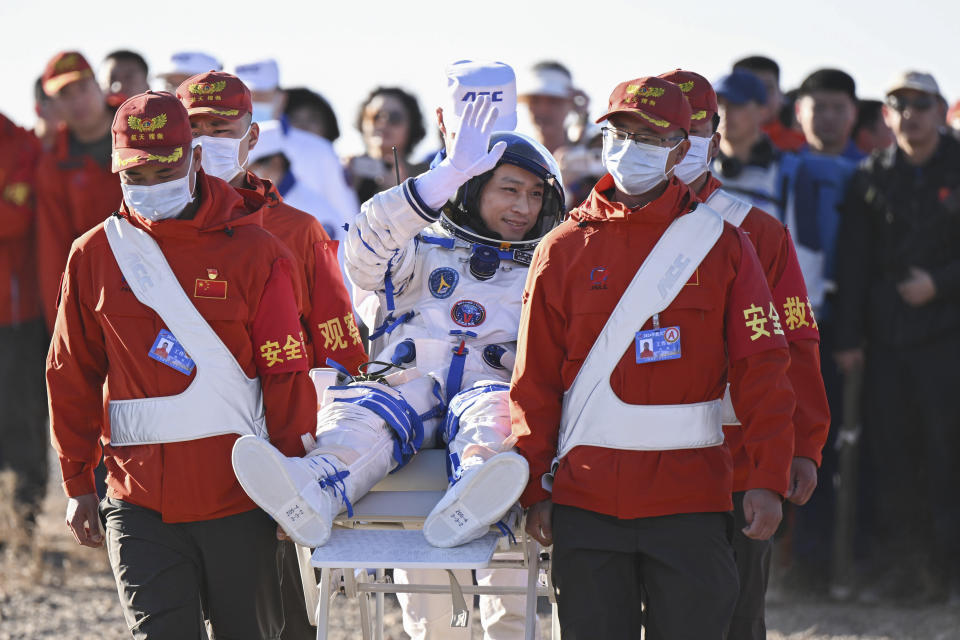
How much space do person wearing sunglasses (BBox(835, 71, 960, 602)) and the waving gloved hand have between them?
11.5ft

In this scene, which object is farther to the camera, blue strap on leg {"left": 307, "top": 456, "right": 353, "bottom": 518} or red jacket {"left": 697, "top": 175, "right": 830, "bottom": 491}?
red jacket {"left": 697, "top": 175, "right": 830, "bottom": 491}

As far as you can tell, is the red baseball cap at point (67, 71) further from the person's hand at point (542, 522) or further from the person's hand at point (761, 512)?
the person's hand at point (761, 512)

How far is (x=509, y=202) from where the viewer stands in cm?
543

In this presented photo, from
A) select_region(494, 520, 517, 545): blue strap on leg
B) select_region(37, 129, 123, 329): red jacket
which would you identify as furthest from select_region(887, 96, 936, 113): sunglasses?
select_region(37, 129, 123, 329): red jacket

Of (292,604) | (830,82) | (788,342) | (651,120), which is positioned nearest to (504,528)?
(788,342)

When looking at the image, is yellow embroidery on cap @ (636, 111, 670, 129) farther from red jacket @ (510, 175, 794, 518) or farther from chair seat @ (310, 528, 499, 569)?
chair seat @ (310, 528, 499, 569)

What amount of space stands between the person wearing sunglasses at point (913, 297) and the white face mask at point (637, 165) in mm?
3824

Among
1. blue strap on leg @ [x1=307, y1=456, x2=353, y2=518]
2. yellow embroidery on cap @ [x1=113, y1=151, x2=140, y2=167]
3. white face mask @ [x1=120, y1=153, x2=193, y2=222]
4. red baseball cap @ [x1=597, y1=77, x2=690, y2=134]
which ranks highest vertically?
red baseball cap @ [x1=597, y1=77, x2=690, y2=134]

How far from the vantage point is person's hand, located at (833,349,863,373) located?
781cm

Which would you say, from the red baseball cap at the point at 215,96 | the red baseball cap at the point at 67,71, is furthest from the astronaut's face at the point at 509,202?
the red baseball cap at the point at 67,71

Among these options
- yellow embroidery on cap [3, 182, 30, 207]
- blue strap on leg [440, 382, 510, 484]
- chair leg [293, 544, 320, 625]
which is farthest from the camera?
yellow embroidery on cap [3, 182, 30, 207]

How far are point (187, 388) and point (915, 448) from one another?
16.5 feet

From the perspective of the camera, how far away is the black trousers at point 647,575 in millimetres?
4117

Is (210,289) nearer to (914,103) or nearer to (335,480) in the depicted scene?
(335,480)
